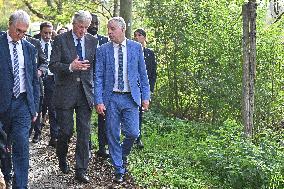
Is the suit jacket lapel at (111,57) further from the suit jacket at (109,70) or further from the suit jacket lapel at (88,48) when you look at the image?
the suit jacket lapel at (88,48)

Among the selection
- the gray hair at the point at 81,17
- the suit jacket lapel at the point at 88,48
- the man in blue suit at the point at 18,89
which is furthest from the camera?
the suit jacket lapel at the point at 88,48

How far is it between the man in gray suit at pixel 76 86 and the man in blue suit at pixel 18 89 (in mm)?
868

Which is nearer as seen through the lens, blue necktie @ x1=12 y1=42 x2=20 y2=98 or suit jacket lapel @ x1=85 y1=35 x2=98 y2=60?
blue necktie @ x1=12 y1=42 x2=20 y2=98

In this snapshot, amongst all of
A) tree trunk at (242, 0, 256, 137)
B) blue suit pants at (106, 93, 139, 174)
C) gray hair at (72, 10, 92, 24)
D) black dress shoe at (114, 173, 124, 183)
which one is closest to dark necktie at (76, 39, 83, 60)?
gray hair at (72, 10, 92, 24)

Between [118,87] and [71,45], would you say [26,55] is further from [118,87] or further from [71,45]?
[118,87]

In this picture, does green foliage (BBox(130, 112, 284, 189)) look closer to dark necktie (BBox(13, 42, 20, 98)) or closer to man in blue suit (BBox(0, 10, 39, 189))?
man in blue suit (BBox(0, 10, 39, 189))

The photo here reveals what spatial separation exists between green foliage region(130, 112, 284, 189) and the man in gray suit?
0.96m

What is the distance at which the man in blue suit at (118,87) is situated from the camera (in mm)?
7391

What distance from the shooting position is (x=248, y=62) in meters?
9.88

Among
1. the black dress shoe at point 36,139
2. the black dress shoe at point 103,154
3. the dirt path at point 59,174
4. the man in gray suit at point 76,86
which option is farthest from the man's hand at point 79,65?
the black dress shoe at point 36,139

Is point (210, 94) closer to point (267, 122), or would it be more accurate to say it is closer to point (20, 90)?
point (267, 122)

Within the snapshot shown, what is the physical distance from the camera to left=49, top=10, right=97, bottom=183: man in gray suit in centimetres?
741

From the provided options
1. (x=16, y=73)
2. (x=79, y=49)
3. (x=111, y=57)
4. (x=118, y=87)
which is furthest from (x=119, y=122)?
(x=16, y=73)

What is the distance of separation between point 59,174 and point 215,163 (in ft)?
9.42
